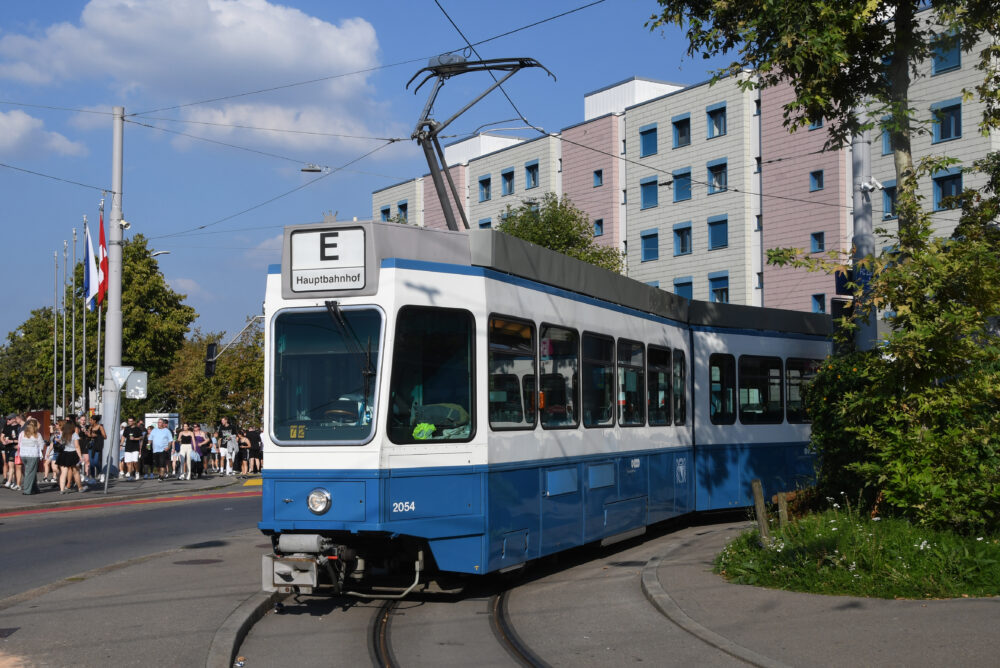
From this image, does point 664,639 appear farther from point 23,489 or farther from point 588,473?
point 23,489

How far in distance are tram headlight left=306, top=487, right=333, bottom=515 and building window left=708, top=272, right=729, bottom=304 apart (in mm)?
39097

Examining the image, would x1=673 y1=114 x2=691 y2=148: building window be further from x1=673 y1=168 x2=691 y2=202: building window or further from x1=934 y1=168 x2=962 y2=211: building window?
x1=934 y1=168 x2=962 y2=211: building window

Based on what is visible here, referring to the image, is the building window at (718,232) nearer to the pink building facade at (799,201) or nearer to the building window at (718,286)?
the building window at (718,286)

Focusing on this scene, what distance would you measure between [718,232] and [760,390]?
3117cm

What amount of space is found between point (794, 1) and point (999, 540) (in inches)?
204

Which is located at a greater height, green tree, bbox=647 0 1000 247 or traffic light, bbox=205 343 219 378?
green tree, bbox=647 0 1000 247

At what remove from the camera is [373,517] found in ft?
28.6

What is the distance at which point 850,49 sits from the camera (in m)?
11.3

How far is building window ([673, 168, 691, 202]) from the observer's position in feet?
158

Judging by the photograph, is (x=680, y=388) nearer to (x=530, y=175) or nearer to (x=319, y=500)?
(x=319, y=500)

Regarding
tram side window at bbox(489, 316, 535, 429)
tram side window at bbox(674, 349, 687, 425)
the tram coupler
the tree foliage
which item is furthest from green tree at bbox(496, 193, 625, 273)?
the tram coupler

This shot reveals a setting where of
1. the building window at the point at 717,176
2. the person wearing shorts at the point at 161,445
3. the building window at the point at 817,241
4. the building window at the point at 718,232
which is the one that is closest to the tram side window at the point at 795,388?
the person wearing shorts at the point at 161,445

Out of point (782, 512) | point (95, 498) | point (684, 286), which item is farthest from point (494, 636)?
point (684, 286)

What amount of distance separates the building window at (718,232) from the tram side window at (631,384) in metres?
34.2
